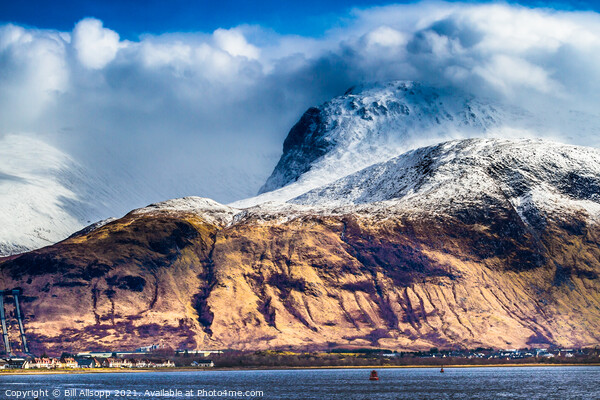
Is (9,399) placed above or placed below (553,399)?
above

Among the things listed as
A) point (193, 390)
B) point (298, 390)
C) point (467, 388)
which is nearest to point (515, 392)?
point (467, 388)

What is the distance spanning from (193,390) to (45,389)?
31.6m

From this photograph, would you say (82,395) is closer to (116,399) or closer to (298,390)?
(116,399)

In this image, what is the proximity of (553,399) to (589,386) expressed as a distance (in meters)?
29.6

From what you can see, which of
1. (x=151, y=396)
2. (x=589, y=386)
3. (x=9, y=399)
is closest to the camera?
(x=9, y=399)

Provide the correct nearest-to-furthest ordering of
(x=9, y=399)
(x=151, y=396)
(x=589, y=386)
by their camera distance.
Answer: (x=9, y=399) → (x=151, y=396) → (x=589, y=386)

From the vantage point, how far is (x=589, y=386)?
193250 mm

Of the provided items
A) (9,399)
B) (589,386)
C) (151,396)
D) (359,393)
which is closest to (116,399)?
(151,396)

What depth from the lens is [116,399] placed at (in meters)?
173

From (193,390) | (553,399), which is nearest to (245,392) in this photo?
(193,390)

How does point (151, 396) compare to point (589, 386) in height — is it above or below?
above

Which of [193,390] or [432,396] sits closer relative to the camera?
[432,396]

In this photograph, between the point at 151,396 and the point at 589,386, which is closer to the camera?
the point at 151,396

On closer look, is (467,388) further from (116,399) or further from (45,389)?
(45,389)
